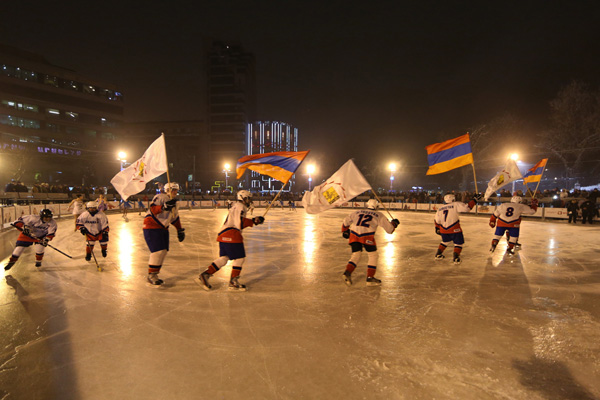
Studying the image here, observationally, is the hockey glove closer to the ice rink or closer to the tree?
the ice rink

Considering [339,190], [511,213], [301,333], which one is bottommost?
[301,333]

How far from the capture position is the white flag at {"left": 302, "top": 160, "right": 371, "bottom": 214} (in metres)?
6.72

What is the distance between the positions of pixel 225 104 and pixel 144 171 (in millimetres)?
86273

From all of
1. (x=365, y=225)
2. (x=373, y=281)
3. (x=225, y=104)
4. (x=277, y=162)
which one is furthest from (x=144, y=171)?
(x=225, y=104)

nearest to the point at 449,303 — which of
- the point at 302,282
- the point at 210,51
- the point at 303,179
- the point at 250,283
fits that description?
the point at 302,282

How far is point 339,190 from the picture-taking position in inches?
269

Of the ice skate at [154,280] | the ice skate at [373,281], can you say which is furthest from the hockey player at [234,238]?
the ice skate at [373,281]

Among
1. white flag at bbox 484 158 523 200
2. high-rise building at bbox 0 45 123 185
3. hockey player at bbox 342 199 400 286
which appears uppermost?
high-rise building at bbox 0 45 123 185

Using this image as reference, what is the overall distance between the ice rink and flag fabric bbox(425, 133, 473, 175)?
328cm

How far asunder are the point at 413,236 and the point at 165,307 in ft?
36.1

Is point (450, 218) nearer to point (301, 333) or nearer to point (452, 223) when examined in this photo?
point (452, 223)

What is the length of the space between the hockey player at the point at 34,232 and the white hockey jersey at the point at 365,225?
6849mm

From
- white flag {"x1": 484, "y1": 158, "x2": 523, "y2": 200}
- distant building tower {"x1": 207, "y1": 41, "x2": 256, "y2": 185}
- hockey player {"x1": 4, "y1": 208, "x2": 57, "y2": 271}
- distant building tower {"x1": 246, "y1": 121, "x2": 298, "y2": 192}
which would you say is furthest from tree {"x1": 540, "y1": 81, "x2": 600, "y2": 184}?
distant building tower {"x1": 207, "y1": 41, "x2": 256, "y2": 185}

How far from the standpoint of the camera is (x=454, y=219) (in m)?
7.98
